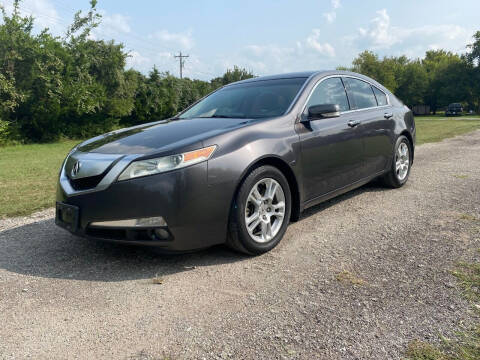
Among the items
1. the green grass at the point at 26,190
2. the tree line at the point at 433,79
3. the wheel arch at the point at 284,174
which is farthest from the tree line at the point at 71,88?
the tree line at the point at 433,79

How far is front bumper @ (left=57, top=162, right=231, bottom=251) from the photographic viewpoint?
113 inches

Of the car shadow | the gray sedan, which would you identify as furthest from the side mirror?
the car shadow

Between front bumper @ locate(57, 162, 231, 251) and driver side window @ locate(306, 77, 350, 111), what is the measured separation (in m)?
1.62

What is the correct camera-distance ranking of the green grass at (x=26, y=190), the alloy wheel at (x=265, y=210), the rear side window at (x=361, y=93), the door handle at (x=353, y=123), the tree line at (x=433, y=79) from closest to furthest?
the alloy wheel at (x=265, y=210), the door handle at (x=353, y=123), the rear side window at (x=361, y=93), the green grass at (x=26, y=190), the tree line at (x=433, y=79)

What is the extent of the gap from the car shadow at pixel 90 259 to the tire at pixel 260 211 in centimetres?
20

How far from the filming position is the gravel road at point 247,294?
2148 mm

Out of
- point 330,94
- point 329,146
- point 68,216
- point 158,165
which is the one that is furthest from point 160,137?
point 330,94

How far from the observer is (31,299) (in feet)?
8.95

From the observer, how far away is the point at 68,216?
315 cm

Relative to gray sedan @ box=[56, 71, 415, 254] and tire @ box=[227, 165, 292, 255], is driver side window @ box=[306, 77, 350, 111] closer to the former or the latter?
gray sedan @ box=[56, 71, 415, 254]

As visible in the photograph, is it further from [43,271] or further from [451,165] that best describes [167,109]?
[43,271]

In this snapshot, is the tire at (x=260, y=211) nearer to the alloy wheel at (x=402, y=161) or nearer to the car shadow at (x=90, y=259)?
the car shadow at (x=90, y=259)

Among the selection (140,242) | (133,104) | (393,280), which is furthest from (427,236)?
(133,104)

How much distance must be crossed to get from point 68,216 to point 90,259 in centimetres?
47
